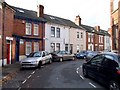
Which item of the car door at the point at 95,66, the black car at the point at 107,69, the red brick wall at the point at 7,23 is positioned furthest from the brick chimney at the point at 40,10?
the black car at the point at 107,69

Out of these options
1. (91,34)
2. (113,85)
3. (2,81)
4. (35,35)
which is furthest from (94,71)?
(91,34)

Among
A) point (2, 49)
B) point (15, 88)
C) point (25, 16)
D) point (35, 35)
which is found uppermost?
point (25, 16)

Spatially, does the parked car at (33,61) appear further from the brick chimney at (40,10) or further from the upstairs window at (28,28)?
the brick chimney at (40,10)

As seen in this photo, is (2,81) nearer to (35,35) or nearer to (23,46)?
(23,46)

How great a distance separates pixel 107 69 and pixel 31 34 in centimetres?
2279

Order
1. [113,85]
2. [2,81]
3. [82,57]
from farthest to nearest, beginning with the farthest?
[82,57], [2,81], [113,85]

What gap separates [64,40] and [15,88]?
29.8 m

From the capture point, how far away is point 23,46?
2958 cm

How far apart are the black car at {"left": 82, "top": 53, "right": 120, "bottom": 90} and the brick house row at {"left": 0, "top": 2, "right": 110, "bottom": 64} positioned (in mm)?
11285

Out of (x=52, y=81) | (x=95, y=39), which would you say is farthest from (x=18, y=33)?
(x=95, y=39)

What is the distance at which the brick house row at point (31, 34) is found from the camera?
2261 cm

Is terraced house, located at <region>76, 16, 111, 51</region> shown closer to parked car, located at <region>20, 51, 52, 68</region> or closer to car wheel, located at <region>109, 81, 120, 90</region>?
parked car, located at <region>20, 51, 52, 68</region>

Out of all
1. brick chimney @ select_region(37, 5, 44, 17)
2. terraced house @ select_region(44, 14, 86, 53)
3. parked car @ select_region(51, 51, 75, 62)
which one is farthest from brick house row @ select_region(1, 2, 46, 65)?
parked car @ select_region(51, 51, 75, 62)

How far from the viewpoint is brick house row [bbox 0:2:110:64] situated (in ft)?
74.2
